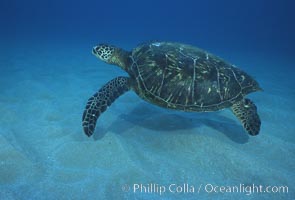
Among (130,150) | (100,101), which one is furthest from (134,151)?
(100,101)

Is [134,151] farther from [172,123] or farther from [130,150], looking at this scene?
[172,123]

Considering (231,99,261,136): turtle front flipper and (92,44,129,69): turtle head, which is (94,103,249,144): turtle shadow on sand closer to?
(231,99,261,136): turtle front flipper

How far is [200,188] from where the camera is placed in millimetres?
3424

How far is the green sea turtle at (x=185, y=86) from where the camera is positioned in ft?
13.5

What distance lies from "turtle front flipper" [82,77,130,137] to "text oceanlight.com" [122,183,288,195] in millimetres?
1219

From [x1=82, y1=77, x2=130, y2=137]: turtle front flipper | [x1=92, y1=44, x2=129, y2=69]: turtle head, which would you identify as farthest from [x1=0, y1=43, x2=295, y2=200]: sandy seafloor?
[x1=92, y1=44, x2=129, y2=69]: turtle head

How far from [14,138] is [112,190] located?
2.14m

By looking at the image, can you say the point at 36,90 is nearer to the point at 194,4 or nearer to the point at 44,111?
the point at 44,111

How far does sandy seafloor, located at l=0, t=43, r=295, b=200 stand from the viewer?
331cm

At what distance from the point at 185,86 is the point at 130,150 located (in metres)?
1.47

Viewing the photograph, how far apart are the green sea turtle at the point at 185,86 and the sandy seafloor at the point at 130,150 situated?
547mm

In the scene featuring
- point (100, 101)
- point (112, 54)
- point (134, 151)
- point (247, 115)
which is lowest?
point (134, 151)

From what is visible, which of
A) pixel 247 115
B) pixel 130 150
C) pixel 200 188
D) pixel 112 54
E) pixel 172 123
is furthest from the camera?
pixel 112 54

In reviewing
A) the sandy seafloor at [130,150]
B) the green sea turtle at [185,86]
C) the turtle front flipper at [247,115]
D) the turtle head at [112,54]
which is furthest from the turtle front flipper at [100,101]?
the turtle front flipper at [247,115]
